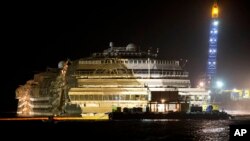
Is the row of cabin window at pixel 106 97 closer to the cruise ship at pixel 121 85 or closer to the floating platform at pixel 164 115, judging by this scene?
the cruise ship at pixel 121 85

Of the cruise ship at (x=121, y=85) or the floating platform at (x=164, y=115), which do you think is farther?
the cruise ship at (x=121, y=85)

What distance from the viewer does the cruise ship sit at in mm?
172750

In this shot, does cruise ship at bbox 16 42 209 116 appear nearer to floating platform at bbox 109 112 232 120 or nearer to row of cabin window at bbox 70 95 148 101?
row of cabin window at bbox 70 95 148 101

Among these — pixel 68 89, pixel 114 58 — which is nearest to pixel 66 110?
pixel 68 89

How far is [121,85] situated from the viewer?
6919 inches

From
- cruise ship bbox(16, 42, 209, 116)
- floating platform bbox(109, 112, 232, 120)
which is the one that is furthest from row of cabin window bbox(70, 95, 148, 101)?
floating platform bbox(109, 112, 232, 120)

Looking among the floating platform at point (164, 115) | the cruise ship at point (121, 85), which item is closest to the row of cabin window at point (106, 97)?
the cruise ship at point (121, 85)

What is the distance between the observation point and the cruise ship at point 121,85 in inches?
6801

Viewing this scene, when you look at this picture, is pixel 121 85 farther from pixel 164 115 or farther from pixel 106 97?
pixel 164 115

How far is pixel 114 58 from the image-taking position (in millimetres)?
182875

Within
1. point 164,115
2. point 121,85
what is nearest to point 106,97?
point 121,85

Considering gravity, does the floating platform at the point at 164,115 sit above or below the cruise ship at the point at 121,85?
below

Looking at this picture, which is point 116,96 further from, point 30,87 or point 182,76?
point 30,87

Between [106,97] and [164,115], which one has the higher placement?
[106,97]
